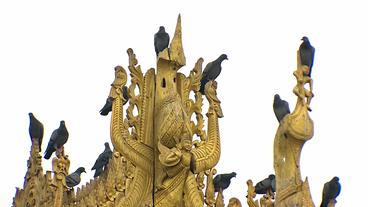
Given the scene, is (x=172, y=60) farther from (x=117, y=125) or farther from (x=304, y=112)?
(x=304, y=112)

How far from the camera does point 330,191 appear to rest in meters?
15.6

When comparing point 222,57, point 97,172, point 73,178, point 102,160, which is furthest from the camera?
point 102,160

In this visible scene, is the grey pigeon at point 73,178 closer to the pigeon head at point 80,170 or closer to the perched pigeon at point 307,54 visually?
the pigeon head at point 80,170

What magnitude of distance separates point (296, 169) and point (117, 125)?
290 cm

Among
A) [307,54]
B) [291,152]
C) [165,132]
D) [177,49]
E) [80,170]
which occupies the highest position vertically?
[177,49]

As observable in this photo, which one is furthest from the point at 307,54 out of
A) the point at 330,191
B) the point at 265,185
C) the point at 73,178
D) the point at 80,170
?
the point at 80,170

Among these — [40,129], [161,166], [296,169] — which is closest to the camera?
[296,169]

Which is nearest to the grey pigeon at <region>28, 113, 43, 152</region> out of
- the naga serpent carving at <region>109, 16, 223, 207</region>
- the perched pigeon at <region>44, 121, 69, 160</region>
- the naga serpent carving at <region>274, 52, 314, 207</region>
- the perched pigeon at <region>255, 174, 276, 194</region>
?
the perched pigeon at <region>44, 121, 69, 160</region>

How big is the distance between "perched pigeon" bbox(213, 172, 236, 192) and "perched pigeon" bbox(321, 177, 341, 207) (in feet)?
7.25

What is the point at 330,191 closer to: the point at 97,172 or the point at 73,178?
the point at 73,178

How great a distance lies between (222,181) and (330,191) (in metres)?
2.63

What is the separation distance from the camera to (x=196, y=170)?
16.7 m

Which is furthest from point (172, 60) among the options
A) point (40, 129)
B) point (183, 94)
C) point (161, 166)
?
point (40, 129)

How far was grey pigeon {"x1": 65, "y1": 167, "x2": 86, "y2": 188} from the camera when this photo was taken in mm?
18172
